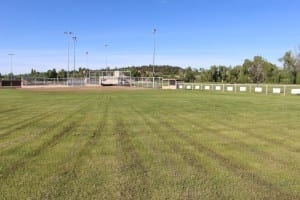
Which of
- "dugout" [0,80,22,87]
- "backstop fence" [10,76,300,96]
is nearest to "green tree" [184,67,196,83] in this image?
"backstop fence" [10,76,300,96]

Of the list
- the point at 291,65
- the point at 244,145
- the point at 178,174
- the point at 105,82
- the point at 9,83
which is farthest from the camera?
the point at 291,65

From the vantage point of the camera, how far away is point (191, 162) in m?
6.59

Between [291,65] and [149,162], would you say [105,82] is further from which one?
[149,162]

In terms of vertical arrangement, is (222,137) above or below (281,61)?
below

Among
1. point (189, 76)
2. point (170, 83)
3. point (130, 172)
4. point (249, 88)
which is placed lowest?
point (130, 172)

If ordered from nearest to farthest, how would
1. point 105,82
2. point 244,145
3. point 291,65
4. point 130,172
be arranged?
point 130,172
point 244,145
point 105,82
point 291,65

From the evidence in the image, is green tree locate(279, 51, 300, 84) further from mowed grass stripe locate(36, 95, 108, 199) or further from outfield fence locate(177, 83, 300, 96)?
mowed grass stripe locate(36, 95, 108, 199)

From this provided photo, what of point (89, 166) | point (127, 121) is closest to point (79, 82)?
point (127, 121)

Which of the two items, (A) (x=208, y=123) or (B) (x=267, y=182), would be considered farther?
(A) (x=208, y=123)

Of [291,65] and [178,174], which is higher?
[291,65]

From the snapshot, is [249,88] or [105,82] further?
[105,82]

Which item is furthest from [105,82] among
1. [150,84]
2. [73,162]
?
[73,162]

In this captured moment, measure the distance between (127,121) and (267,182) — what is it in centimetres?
782

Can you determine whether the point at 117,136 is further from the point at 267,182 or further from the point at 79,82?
the point at 79,82
